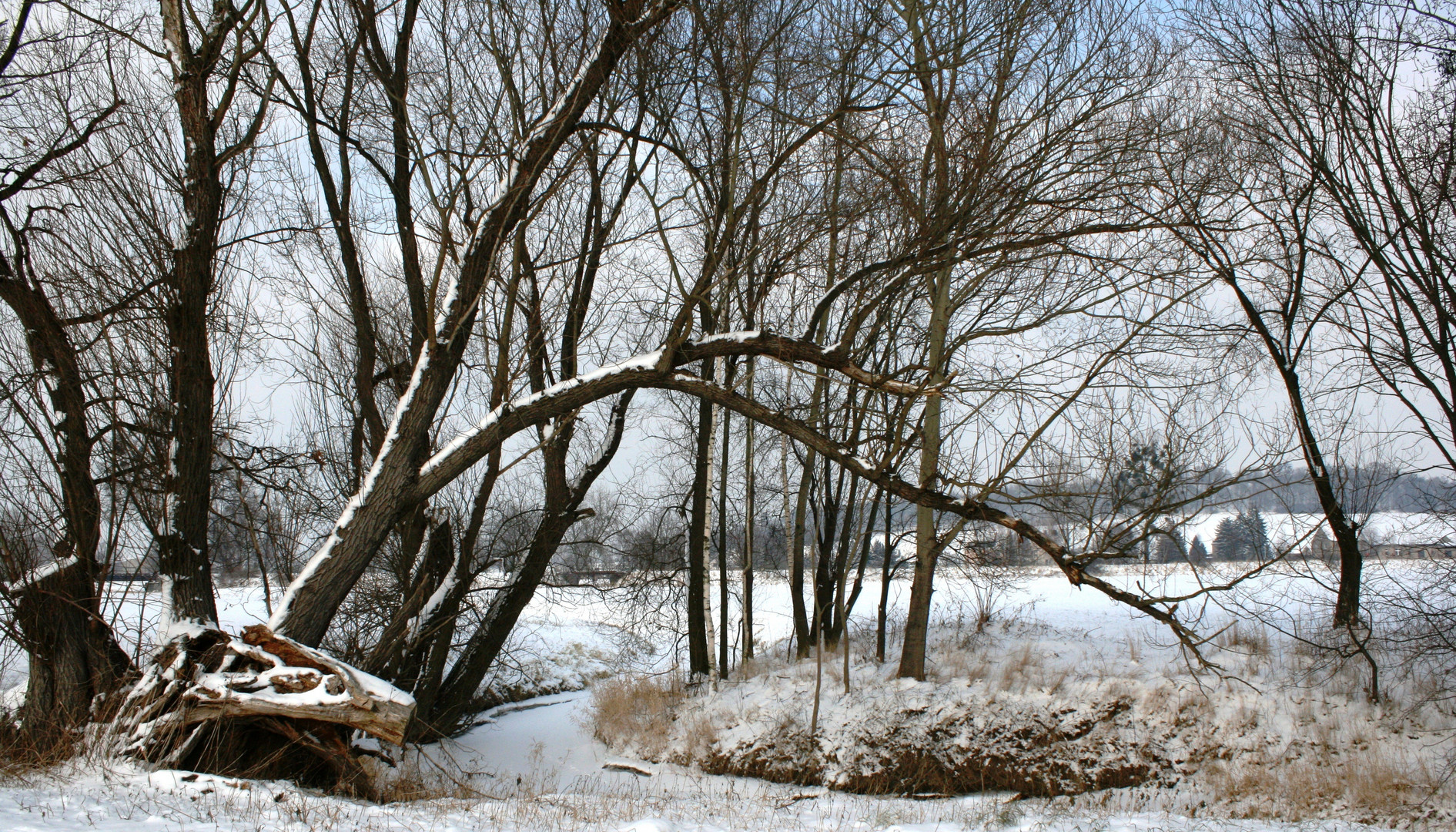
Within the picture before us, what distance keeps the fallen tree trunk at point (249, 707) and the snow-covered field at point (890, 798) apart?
0.40m

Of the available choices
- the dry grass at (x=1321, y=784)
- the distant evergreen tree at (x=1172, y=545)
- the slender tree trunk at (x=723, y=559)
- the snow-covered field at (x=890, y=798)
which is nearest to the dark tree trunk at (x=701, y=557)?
the slender tree trunk at (x=723, y=559)

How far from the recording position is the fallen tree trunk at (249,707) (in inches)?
224

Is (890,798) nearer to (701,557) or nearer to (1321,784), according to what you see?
(1321,784)

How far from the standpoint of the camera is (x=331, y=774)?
6668 millimetres

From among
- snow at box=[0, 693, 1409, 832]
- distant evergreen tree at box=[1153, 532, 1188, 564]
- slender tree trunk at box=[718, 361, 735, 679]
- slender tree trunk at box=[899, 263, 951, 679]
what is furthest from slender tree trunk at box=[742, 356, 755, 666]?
distant evergreen tree at box=[1153, 532, 1188, 564]

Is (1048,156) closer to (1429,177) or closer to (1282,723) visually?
(1429,177)

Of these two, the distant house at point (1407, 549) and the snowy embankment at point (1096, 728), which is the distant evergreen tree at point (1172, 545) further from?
the distant house at point (1407, 549)

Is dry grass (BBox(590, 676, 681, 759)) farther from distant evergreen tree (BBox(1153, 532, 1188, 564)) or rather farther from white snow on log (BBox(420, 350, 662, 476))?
distant evergreen tree (BBox(1153, 532, 1188, 564))

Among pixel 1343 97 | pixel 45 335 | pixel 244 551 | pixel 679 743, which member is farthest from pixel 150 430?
pixel 1343 97

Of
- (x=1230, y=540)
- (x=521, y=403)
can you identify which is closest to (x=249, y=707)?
(x=521, y=403)

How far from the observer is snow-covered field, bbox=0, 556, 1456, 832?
4.86m

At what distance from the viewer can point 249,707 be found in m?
5.76

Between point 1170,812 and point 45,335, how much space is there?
1136 cm

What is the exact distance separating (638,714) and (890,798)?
425 cm
